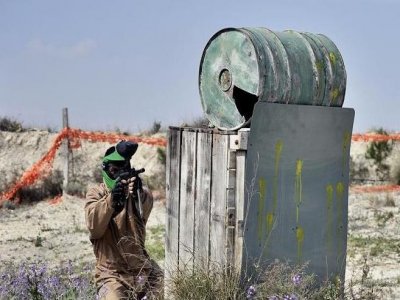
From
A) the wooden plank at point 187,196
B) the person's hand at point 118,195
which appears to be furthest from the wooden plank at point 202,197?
the person's hand at point 118,195

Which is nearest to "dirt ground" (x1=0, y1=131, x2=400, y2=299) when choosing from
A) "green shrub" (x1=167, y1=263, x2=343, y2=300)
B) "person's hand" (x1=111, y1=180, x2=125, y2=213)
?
"green shrub" (x1=167, y1=263, x2=343, y2=300)

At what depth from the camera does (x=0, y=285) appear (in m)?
5.68

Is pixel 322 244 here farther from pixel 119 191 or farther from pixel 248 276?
pixel 119 191

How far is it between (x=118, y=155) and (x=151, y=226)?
9.43 m

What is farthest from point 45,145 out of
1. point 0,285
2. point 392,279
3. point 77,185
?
point 0,285

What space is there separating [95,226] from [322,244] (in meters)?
1.78

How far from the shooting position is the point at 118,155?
5543mm

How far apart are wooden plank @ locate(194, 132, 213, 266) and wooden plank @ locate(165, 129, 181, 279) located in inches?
11.1

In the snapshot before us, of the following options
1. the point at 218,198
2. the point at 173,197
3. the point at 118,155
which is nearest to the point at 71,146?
the point at 173,197

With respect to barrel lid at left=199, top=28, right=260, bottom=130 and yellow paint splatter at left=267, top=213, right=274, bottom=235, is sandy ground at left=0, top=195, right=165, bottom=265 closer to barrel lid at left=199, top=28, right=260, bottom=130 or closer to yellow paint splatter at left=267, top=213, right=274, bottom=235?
barrel lid at left=199, top=28, right=260, bottom=130

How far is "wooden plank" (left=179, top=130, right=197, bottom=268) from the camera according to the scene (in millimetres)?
5860

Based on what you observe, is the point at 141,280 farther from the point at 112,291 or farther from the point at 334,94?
the point at 334,94

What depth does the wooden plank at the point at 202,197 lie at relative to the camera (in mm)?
5691

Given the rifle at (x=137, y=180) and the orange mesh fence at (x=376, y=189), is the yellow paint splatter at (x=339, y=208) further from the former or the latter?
the orange mesh fence at (x=376, y=189)
